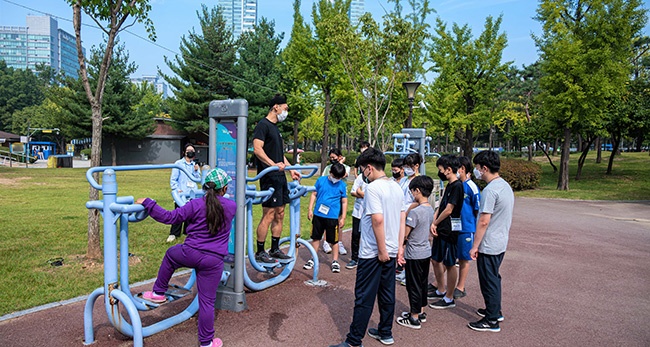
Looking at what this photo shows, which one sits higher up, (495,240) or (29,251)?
(495,240)

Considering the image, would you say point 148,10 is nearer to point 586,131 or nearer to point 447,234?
point 447,234

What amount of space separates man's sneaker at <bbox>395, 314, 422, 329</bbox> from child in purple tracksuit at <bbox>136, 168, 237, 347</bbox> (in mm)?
1752

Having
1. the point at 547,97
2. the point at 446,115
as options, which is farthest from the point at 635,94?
the point at 446,115

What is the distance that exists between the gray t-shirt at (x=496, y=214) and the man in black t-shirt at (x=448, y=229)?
538 mm

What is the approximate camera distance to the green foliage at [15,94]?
→ 2864 inches

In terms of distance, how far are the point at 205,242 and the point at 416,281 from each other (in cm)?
206

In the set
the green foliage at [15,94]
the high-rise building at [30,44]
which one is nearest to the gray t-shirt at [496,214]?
the green foliage at [15,94]

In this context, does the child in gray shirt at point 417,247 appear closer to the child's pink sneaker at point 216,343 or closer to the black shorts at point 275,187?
the black shorts at point 275,187

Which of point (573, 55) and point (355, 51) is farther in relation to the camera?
point (573, 55)

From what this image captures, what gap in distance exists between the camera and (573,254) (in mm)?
7637

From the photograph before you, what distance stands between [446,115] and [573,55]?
22.2 ft

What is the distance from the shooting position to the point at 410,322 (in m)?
4.29

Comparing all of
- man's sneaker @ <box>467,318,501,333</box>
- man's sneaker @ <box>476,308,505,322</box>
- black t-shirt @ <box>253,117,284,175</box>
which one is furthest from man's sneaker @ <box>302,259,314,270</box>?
man's sneaker @ <box>467,318,501,333</box>

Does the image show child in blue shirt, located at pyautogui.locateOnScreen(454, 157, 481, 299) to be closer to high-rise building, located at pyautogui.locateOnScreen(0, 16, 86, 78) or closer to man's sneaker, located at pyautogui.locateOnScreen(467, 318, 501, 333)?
man's sneaker, located at pyautogui.locateOnScreen(467, 318, 501, 333)
